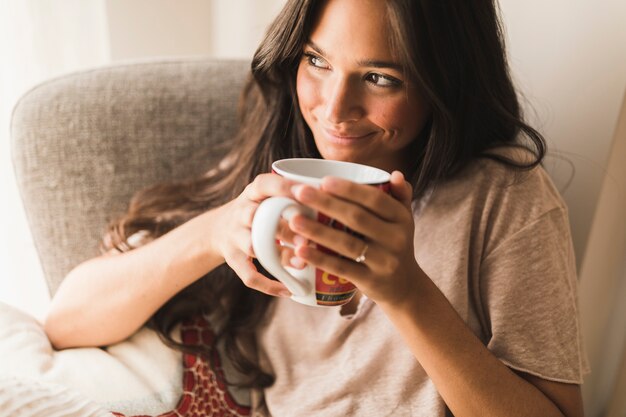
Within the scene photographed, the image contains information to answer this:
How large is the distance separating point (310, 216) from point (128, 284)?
0.46 m

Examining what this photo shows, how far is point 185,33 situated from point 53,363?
120 centimetres

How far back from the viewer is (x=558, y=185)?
0.98m

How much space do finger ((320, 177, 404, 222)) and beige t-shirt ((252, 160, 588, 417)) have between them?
0.96ft

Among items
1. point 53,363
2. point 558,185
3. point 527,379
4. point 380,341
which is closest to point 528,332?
point 527,379

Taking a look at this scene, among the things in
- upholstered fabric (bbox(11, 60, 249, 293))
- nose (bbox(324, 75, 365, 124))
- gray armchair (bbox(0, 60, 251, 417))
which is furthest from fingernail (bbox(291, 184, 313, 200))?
upholstered fabric (bbox(11, 60, 249, 293))

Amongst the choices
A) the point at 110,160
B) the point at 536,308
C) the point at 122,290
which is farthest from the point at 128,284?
the point at 536,308

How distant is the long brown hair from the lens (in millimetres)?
708

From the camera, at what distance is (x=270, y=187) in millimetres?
532

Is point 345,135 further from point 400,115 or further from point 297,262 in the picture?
point 297,262

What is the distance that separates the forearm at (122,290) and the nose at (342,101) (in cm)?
25

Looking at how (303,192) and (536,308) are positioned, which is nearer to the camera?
(303,192)

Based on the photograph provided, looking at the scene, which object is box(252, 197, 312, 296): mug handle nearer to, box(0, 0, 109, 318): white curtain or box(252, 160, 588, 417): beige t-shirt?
box(252, 160, 588, 417): beige t-shirt

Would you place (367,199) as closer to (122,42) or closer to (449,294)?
(449,294)

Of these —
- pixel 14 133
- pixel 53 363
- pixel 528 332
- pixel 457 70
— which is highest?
pixel 457 70
